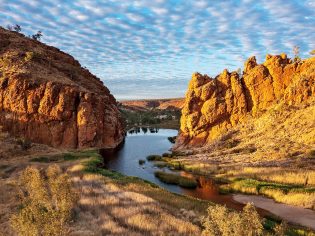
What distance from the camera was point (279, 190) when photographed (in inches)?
1451

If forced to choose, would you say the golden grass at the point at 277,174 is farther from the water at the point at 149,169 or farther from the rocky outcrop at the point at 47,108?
the rocky outcrop at the point at 47,108

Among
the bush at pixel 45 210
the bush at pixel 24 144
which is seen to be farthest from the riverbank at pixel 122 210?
the bush at pixel 24 144

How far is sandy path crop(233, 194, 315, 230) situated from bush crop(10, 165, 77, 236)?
60.9 ft

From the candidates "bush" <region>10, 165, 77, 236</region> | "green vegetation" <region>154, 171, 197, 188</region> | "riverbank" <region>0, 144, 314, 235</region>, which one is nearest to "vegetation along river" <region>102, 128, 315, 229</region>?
"green vegetation" <region>154, 171, 197, 188</region>

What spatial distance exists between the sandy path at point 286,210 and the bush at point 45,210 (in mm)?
18560

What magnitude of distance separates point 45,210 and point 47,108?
189 ft

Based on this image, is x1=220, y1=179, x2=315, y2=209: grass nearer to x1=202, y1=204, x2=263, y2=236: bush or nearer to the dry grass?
the dry grass

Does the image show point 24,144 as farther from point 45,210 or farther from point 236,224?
point 236,224

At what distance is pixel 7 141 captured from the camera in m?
64.2

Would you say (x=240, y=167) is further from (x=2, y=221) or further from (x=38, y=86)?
(x=38, y=86)

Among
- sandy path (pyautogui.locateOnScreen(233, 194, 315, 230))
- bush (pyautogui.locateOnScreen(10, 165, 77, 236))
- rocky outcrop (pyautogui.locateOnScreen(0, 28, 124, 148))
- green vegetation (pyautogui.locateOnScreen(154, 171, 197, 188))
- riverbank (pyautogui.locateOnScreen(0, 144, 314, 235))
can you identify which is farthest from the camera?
rocky outcrop (pyautogui.locateOnScreen(0, 28, 124, 148))

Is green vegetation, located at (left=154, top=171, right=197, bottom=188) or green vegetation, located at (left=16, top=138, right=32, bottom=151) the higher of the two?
green vegetation, located at (left=16, top=138, right=32, bottom=151)

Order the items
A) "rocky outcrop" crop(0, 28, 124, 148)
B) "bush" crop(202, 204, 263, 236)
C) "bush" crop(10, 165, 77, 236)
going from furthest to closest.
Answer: "rocky outcrop" crop(0, 28, 124, 148) → "bush" crop(10, 165, 77, 236) → "bush" crop(202, 204, 263, 236)

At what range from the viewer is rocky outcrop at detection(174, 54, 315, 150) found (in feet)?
239
